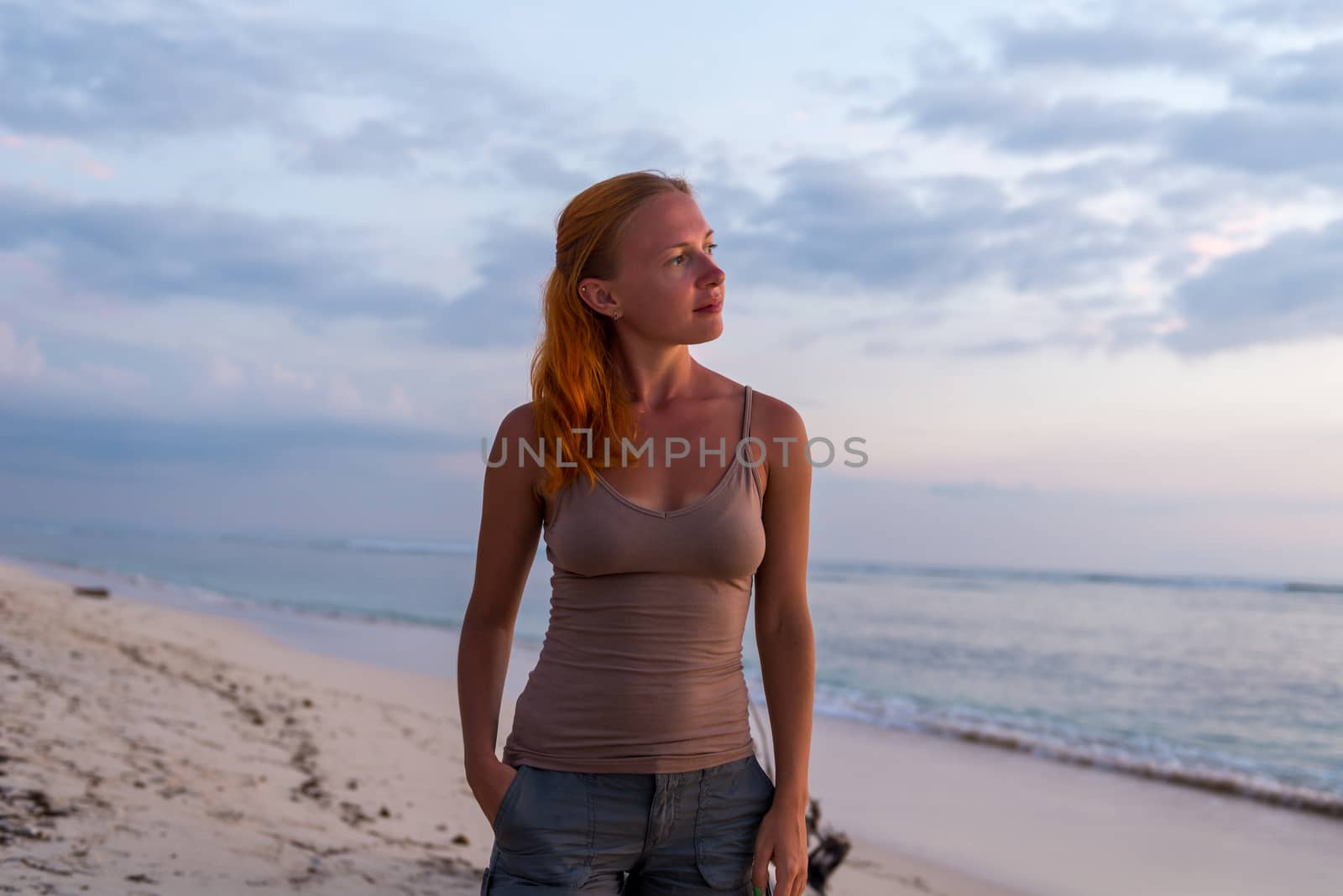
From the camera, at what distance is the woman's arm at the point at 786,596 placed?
1.95m

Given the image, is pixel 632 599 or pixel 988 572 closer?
pixel 632 599

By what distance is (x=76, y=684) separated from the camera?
7.29 m

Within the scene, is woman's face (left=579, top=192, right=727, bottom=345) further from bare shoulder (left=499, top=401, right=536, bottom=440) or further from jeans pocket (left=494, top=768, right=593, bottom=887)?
jeans pocket (left=494, top=768, right=593, bottom=887)

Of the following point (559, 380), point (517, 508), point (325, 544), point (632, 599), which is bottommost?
point (325, 544)

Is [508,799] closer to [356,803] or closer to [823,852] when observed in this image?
[823,852]

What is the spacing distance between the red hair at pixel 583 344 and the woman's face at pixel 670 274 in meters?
0.03

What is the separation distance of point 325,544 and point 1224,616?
47.2m

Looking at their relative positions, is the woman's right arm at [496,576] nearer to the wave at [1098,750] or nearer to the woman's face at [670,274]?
the woman's face at [670,274]

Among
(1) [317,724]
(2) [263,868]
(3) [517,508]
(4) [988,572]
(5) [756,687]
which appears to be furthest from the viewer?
(4) [988,572]

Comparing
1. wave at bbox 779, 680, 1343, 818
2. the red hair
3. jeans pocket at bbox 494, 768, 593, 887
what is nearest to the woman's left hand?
jeans pocket at bbox 494, 768, 593, 887

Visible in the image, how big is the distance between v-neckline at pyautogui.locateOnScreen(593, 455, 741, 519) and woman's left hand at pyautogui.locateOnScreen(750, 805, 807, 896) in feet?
1.80

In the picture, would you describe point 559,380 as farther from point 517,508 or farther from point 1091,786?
point 1091,786

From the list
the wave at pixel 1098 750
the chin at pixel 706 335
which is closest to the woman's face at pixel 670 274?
the chin at pixel 706 335

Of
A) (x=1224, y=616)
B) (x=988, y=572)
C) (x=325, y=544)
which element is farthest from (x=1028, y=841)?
(x=325, y=544)
